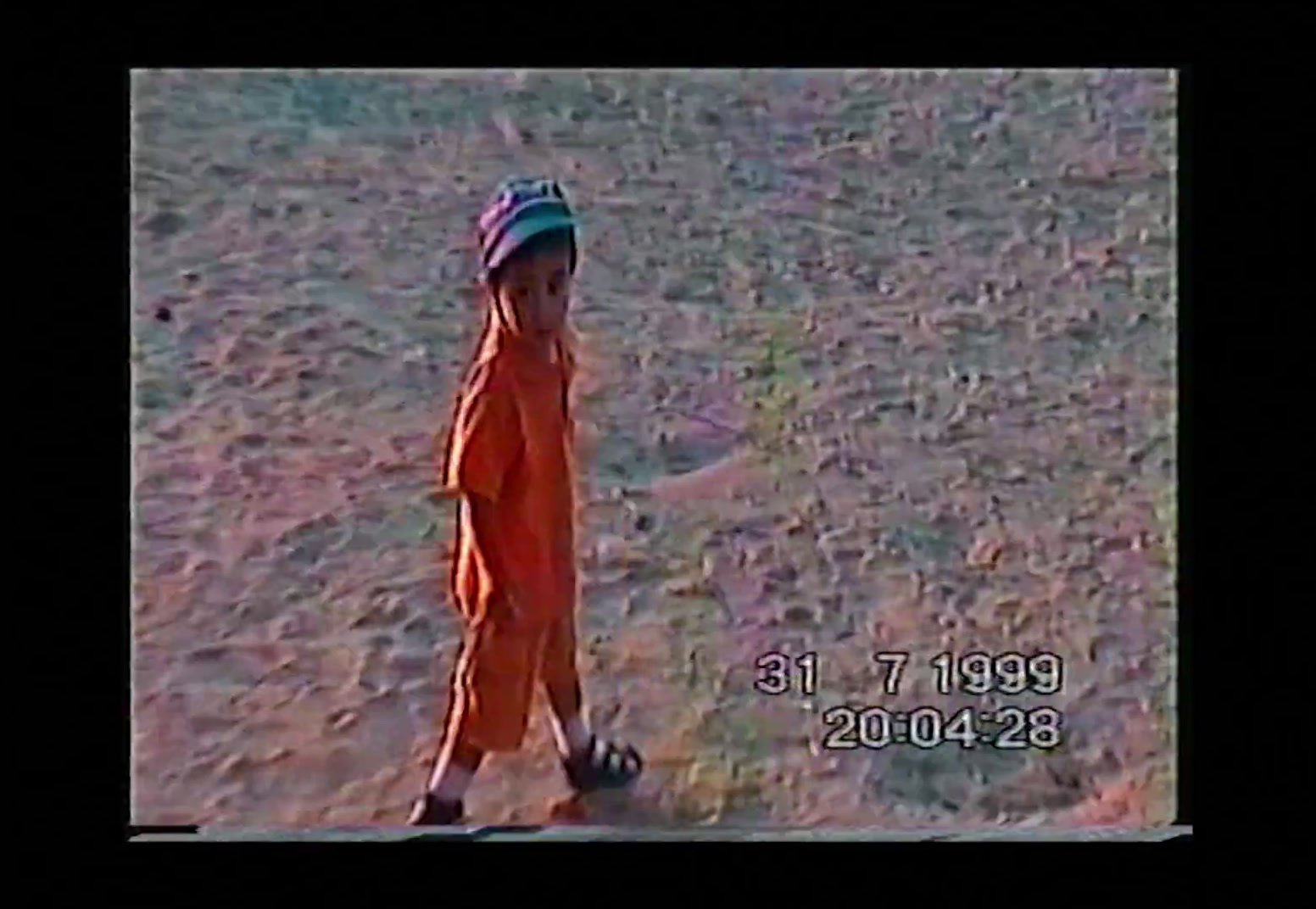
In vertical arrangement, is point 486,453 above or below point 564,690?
above

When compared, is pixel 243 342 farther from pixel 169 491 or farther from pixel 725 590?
pixel 725 590

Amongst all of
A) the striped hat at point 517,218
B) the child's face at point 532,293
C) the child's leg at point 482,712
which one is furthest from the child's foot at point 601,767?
the striped hat at point 517,218

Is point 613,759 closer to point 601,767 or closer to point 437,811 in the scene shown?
→ point 601,767

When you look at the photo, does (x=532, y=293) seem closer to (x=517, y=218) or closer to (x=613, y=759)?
(x=517, y=218)

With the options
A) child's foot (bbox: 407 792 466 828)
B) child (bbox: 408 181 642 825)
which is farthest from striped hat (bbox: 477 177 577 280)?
child's foot (bbox: 407 792 466 828)

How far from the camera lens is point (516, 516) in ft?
13.2

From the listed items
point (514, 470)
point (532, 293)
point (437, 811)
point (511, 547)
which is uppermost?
point (532, 293)

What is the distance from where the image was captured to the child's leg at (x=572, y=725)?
4.03 meters

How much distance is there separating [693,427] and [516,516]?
0.35 metres

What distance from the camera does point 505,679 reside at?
402 centimetres

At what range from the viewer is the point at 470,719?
4.03 m

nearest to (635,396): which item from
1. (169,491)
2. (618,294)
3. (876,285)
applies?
(618,294)

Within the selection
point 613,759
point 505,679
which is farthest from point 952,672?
point 505,679

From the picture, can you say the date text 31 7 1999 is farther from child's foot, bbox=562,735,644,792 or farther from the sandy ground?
child's foot, bbox=562,735,644,792
